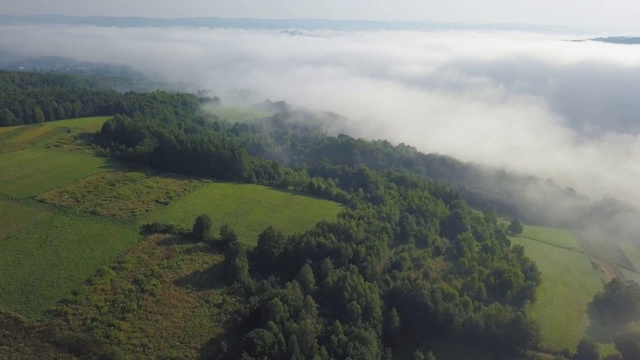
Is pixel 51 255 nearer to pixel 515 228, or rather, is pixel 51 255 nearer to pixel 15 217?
pixel 15 217

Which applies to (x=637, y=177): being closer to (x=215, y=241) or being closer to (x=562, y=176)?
(x=562, y=176)

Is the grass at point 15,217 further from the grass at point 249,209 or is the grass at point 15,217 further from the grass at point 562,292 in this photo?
the grass at point 562,292

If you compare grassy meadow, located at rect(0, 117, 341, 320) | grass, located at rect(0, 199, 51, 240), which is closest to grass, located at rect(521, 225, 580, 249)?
grassy meadow, located at rect(0, 117, 341, 320)

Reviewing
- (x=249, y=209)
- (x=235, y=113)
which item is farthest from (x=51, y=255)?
(x=235, y=113)

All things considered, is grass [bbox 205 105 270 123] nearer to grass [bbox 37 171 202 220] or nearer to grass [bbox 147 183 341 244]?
grass [bbox 37 171 202 220]

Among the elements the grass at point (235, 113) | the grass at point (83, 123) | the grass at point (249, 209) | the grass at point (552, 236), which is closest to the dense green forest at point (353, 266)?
the grass at point (249, 209)
